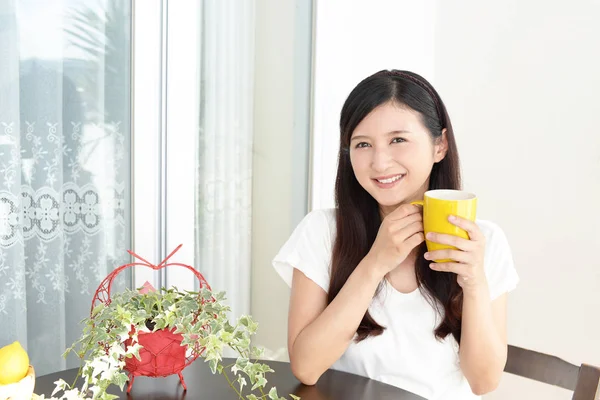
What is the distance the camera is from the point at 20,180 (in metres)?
1.64

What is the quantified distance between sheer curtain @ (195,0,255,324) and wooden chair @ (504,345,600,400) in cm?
100

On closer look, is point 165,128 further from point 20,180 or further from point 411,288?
point 411,288

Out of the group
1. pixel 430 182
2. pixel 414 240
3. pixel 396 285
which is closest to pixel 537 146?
pixel 430 182

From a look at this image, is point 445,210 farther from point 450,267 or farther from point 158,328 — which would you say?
point 158,328

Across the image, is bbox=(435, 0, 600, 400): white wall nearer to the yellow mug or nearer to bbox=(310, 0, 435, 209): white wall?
bbox=(310, 0, 435, 209): white wall

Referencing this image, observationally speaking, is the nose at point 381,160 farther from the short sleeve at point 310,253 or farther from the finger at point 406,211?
the short sleeve at point 310,253

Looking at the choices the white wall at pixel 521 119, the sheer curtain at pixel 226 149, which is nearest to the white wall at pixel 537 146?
the white wall at pixel 521 119

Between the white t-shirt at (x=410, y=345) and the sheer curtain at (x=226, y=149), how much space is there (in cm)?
71

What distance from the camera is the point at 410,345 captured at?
1355 millimetres

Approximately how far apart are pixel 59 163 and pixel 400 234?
994mm

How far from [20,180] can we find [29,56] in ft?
1.05

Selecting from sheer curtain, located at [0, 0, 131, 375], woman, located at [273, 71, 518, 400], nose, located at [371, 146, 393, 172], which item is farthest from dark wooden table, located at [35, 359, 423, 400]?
sheer curtain, located at [0, 0, 131, 375]

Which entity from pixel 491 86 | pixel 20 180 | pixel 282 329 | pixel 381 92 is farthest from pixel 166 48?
pixel 491 86

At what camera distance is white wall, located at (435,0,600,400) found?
230 cm
